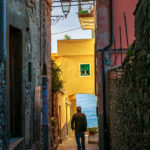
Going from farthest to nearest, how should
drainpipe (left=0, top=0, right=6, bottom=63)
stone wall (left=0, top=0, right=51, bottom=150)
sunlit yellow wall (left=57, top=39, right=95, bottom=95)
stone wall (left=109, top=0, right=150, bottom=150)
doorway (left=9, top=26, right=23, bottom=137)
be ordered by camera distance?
sunlit yellow wall (left=57, top=39, right=95, bottom=95) → doorway (left=9, top=26, right=23, bottom=137) → stone wall (left=0, top=0, right=51, bottom=150) → drainpipe (left=0, top=0, right=6, bottom=63) → stone wall (left=109, top=0, right=150, bottom=150)

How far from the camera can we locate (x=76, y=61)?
61.5 feet

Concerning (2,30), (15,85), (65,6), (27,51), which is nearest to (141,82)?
(2,30)

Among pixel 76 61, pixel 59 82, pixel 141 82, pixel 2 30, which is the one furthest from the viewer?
pixel 76 61

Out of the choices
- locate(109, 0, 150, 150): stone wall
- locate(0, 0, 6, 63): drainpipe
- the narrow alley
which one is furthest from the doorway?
locate(109, 0, 150, 150): stone wall

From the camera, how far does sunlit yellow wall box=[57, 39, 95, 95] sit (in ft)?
60.7

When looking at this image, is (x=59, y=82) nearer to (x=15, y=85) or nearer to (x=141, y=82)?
(x=15, y=85)

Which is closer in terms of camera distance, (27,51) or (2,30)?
(2,30)

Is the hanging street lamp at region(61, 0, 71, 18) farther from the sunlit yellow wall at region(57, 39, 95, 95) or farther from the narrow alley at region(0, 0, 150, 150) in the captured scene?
the sunlit yellow wall at region(57, 39, 95, 95)

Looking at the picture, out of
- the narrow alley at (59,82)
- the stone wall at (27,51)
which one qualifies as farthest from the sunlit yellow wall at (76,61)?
the stone wall at (27,51)

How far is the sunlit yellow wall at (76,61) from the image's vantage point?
1852 centimetres

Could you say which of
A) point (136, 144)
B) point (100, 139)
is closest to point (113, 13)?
point (100, 139)

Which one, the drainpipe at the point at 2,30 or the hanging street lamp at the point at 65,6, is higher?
the hanging street lamp at the point at 65,6

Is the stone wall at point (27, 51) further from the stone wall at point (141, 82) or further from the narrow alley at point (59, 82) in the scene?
the stone wall at point (141, 82)

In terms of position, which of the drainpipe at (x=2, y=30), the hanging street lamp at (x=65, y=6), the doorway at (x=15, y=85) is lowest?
the doorway at (x=15, y=85)
